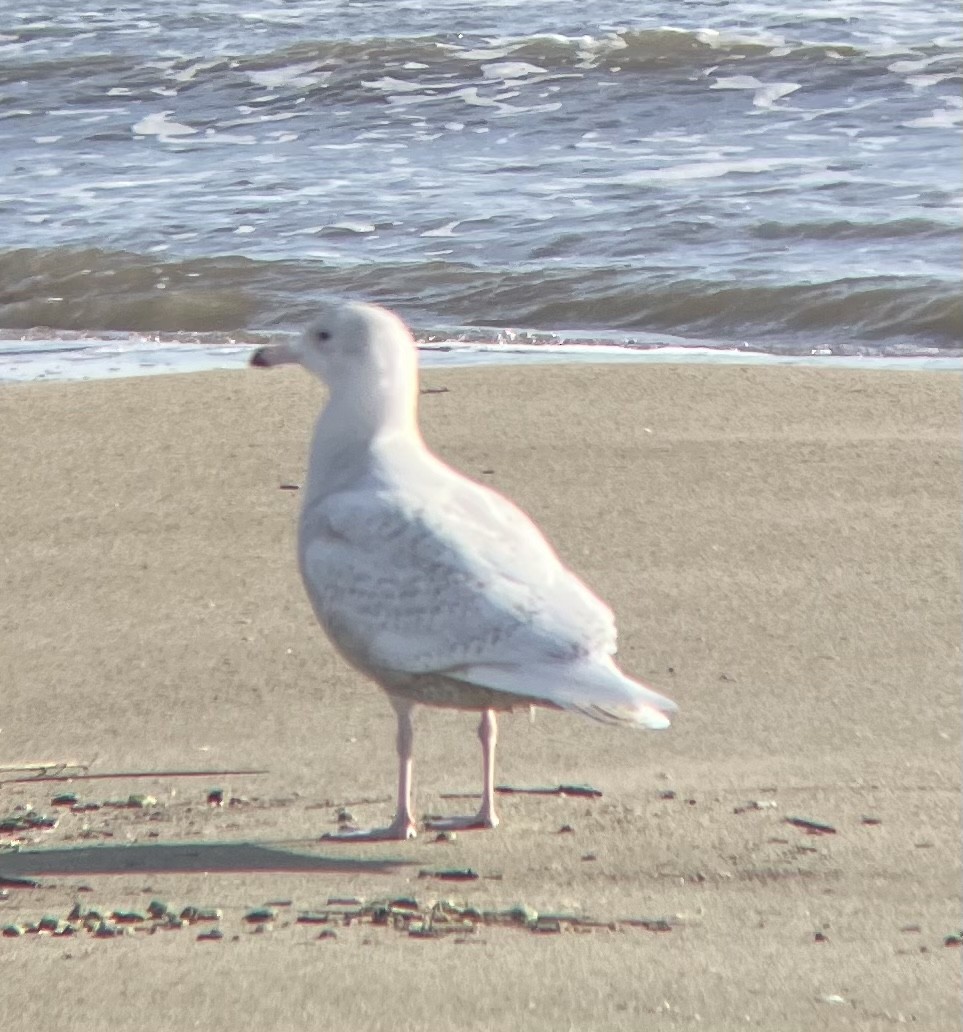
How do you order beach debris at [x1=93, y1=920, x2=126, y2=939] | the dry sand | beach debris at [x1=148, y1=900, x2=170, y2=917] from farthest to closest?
beach debris at [x1=148, y1=900, x2=170, y2=917]
beach debris at [x1=93, y1=920, x2=126, y2=939]
the dry sand

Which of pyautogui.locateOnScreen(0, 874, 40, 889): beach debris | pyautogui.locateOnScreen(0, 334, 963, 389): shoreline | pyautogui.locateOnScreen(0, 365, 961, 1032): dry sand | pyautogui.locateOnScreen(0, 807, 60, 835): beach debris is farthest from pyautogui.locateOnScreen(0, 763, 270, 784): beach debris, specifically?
pyautogui.locateOnScreen(0, 334, 963, 389): shoreline

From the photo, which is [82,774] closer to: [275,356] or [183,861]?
[183,861]

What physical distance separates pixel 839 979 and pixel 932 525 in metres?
2.92

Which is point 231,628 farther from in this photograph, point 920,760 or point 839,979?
point 839,979

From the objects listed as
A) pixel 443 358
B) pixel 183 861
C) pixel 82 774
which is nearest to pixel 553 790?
pixel 183 861

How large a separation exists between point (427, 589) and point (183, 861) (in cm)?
65

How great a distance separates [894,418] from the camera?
6516mm

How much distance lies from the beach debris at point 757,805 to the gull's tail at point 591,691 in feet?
1.25

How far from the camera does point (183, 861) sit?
335 cm

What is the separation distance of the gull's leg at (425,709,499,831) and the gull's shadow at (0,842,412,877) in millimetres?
187

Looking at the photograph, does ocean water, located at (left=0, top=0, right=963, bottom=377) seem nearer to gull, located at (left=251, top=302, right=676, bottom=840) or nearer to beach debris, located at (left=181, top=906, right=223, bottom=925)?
gull, located at (left=251, top=302, right=676, bottom=840)

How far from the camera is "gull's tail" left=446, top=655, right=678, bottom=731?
10.5 feet

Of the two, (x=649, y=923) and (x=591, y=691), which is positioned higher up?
(x=591, y=691)

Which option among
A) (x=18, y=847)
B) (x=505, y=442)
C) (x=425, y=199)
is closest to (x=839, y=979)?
(x=18, y=847)
